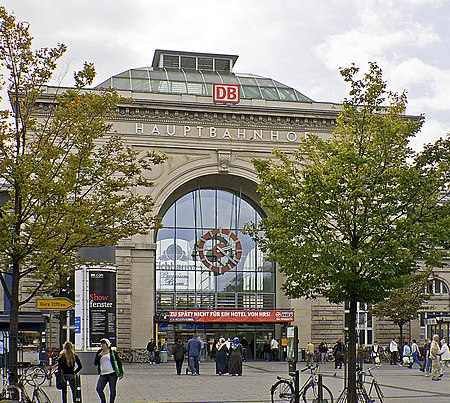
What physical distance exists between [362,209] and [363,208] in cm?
4

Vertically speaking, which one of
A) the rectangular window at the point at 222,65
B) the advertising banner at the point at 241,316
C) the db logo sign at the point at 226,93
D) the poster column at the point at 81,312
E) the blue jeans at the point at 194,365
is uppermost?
the rectangular window at the point at 222,65

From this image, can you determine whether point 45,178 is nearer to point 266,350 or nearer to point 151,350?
point 151,350

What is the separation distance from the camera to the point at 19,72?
65.3 feet

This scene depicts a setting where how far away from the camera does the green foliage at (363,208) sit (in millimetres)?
20281

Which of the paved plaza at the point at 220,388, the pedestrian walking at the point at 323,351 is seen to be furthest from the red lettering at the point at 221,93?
the paved plaza at the point at 220,388

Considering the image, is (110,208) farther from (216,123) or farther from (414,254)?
(216,123)

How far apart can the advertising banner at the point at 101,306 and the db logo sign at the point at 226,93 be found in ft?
79.2

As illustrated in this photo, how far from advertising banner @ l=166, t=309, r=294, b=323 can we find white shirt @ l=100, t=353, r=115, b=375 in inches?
1380

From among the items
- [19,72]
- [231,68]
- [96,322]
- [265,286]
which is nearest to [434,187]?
[19,72]

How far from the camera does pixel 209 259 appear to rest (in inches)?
2368

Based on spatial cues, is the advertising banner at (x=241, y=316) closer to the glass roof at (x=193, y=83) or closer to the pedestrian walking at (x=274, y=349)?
the pedestrian walking at (x=274, y=349)

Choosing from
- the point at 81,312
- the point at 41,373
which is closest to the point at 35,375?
the point at 41,373

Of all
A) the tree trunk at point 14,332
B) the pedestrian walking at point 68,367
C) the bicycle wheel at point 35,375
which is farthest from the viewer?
the bicycle wheel at point 35,375

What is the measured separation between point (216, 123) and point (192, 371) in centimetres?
2338
